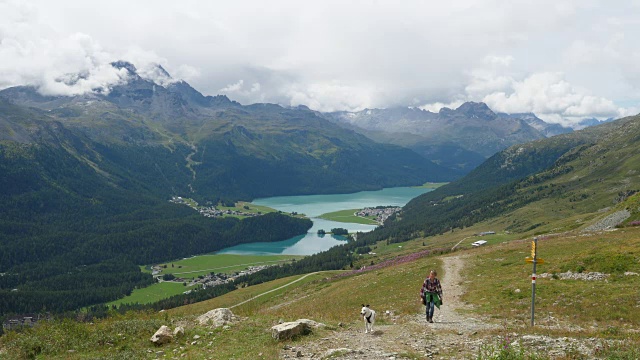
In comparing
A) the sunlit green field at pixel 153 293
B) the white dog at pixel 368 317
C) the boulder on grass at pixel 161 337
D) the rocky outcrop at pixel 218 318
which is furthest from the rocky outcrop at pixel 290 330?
the sunlit green field at pixel 153 293

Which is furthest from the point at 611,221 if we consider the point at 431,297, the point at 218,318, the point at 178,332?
the point at 178,332

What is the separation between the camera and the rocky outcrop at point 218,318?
24641mm

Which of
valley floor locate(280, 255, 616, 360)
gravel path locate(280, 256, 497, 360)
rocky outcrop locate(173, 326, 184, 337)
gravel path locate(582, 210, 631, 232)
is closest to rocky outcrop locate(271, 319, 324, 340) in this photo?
valley floor locate(280, 255, 616, 360)

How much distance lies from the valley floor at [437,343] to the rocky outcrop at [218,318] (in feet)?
Answer: 22.1

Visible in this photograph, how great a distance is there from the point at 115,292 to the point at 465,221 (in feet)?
521

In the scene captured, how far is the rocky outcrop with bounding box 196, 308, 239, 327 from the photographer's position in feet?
80.8

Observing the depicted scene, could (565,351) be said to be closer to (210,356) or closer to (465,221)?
(210,356)

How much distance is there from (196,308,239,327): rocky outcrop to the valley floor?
674cm

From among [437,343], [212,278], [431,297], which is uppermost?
[431,297]

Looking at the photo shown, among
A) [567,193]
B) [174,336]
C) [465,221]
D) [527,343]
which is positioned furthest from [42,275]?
[567,193]

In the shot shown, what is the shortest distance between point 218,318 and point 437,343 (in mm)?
13608

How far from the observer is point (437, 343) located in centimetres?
1945

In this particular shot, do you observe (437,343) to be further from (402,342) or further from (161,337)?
(161,337)

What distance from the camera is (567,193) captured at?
168m
